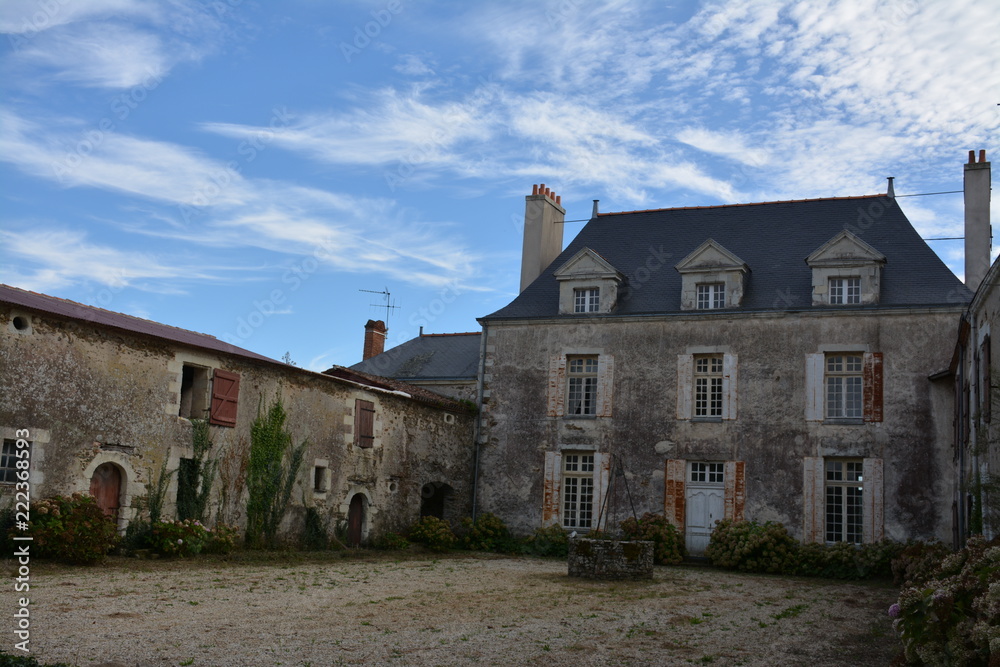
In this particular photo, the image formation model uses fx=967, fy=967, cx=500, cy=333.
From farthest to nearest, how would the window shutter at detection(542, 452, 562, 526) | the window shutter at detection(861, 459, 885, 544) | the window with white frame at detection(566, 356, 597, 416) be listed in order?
the window with white frame at detection(566, 356, 597, 416), the window shutter at detection(542, 452, 562, 526), the window shutter at detection(861, 459, 885, 544)

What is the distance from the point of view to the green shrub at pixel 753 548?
52.2ft

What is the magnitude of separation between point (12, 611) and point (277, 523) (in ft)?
23.6

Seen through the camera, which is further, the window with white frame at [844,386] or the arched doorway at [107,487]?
the window with white frame at [844,386]

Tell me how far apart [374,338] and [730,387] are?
10708mm

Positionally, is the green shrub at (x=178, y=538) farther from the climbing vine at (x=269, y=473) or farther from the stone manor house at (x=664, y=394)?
the climbing vine at (x=269, y=473)

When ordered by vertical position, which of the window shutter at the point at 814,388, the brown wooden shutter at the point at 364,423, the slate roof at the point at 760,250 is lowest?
the brown wooden shutter at the point at 364,423

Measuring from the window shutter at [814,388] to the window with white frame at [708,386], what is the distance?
1550 mm

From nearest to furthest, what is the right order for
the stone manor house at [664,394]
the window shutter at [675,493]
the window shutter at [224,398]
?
the window shutter at [224,398] → the stone manor house at [664,394] → the window shutter at [675,493]

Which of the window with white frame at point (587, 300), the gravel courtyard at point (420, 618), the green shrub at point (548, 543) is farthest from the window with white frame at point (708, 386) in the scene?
the gravel courtyard at point (420, 618)

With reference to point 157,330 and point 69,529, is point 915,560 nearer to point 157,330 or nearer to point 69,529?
point 69,529

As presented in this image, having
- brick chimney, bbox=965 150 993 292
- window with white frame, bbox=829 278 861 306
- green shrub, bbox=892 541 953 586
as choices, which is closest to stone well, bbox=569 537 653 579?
green shrub, bbox=892 541 953 586

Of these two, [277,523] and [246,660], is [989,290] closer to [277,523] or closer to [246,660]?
[246,660]

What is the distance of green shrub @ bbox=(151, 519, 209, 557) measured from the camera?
1278 centimetres

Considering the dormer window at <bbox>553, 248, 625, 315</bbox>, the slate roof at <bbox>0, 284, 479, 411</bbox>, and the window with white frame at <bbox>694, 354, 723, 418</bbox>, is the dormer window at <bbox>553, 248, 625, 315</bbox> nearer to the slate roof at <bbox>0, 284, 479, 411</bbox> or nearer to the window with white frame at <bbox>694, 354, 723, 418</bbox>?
the window with white frame at <bbox>694, 354, 723, 418</bbox>
